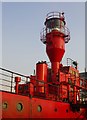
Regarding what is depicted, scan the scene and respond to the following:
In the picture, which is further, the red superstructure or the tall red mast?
the tall red mast

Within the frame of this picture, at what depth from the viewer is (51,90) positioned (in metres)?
14.7

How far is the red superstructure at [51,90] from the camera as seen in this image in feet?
31.0

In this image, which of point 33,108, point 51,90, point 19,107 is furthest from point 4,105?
point 51,90

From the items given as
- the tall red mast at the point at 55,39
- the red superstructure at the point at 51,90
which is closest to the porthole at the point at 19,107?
the red superstructure at the point at 51,90

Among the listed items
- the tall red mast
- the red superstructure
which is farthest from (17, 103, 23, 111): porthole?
the tall red mast

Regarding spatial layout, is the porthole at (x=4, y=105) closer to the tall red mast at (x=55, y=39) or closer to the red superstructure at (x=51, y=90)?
the red superstructure at (x=51, y=90)

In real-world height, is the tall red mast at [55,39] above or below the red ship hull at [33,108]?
above

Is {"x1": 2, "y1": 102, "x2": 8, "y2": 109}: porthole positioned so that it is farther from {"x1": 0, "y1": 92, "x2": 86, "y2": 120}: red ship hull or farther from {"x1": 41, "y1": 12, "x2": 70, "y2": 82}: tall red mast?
{"x1": 41, "y1": 12, "x2": 70, "y2": 82}: tall red mast

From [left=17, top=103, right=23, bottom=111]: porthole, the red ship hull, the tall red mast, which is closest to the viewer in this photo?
the red ship hull

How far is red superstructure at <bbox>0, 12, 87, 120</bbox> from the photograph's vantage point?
9.45 metres

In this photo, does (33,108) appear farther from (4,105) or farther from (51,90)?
(51,90)

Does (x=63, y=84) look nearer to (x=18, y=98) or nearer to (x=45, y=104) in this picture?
(x=45, y=104)

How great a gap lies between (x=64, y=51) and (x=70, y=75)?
1715 millimetres

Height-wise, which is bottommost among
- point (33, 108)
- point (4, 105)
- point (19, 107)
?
point (33, 108)
